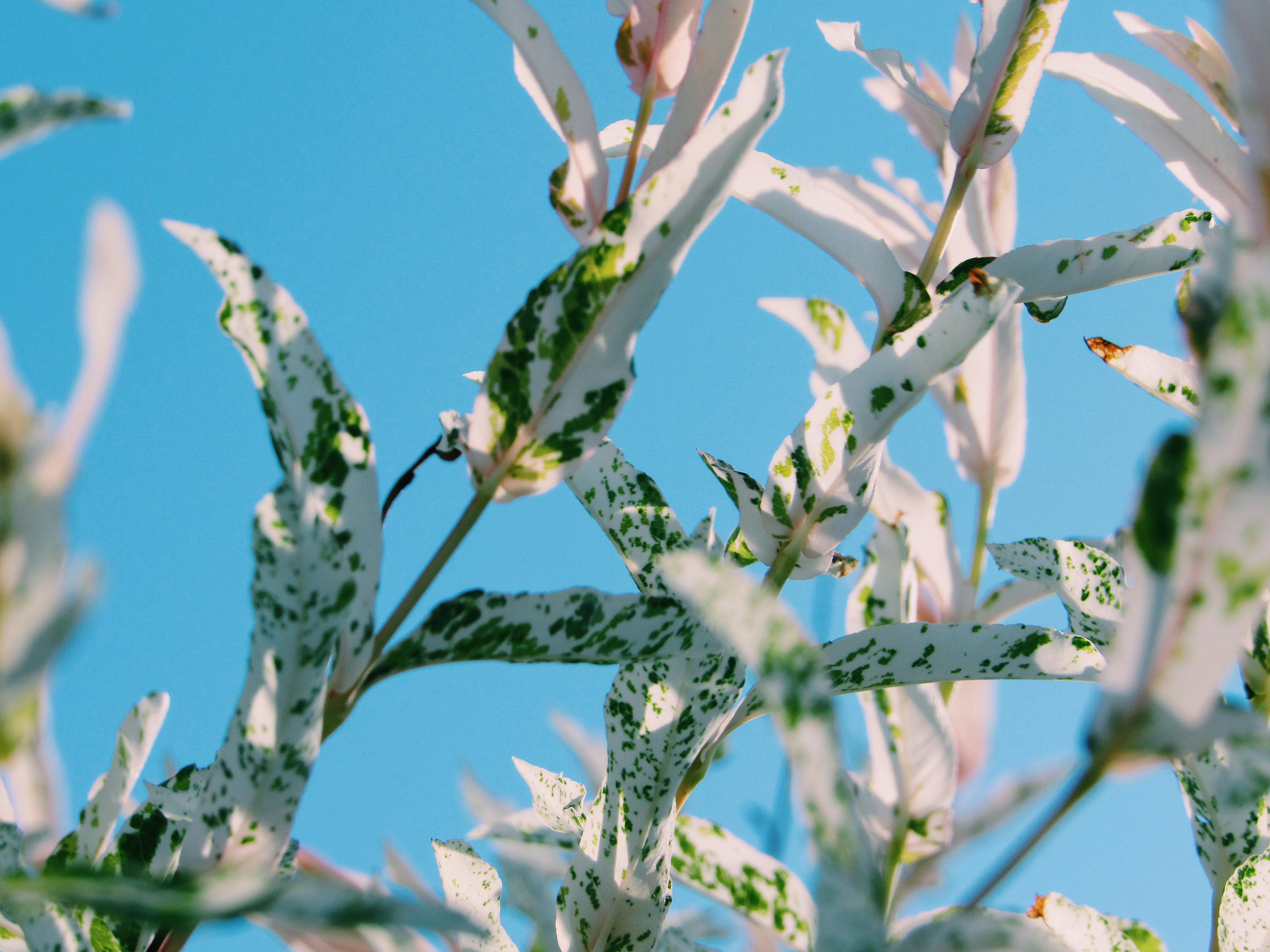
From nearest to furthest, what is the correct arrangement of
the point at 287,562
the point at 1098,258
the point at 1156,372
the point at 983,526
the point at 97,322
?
the point at 97,322 → the point at 287,562 → the point at 1098,258 → the point at 1156,372 → the point at 983,526

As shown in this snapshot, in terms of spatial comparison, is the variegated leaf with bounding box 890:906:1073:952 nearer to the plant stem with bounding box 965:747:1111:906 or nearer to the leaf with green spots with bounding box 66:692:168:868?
the plant stem with bounding box 965:747:1111:906

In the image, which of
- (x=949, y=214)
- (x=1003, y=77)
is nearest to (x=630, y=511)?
(x=949, y=214)

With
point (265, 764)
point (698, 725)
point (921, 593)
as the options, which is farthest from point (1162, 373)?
point (265, 764)

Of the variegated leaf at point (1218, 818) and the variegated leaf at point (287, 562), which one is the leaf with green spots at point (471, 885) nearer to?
the variegated leaf at point (287, 562)

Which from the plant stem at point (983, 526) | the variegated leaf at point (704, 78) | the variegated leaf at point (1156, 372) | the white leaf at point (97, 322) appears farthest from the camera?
the plant stem at point (983, 526)

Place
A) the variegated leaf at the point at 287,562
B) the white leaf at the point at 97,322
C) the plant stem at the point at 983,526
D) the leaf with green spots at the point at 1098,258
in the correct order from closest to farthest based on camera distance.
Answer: the white leaf at the point at 97,322
the variegated leaf at the point at 287,562
the leaf with green spots at the point at 1098,258
the plant stem at the point at 983,526

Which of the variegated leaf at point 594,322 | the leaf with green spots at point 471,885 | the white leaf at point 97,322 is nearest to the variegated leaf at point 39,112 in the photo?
the white leaf at point 97,322

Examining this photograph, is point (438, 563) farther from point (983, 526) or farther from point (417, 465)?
point (983, 526)
